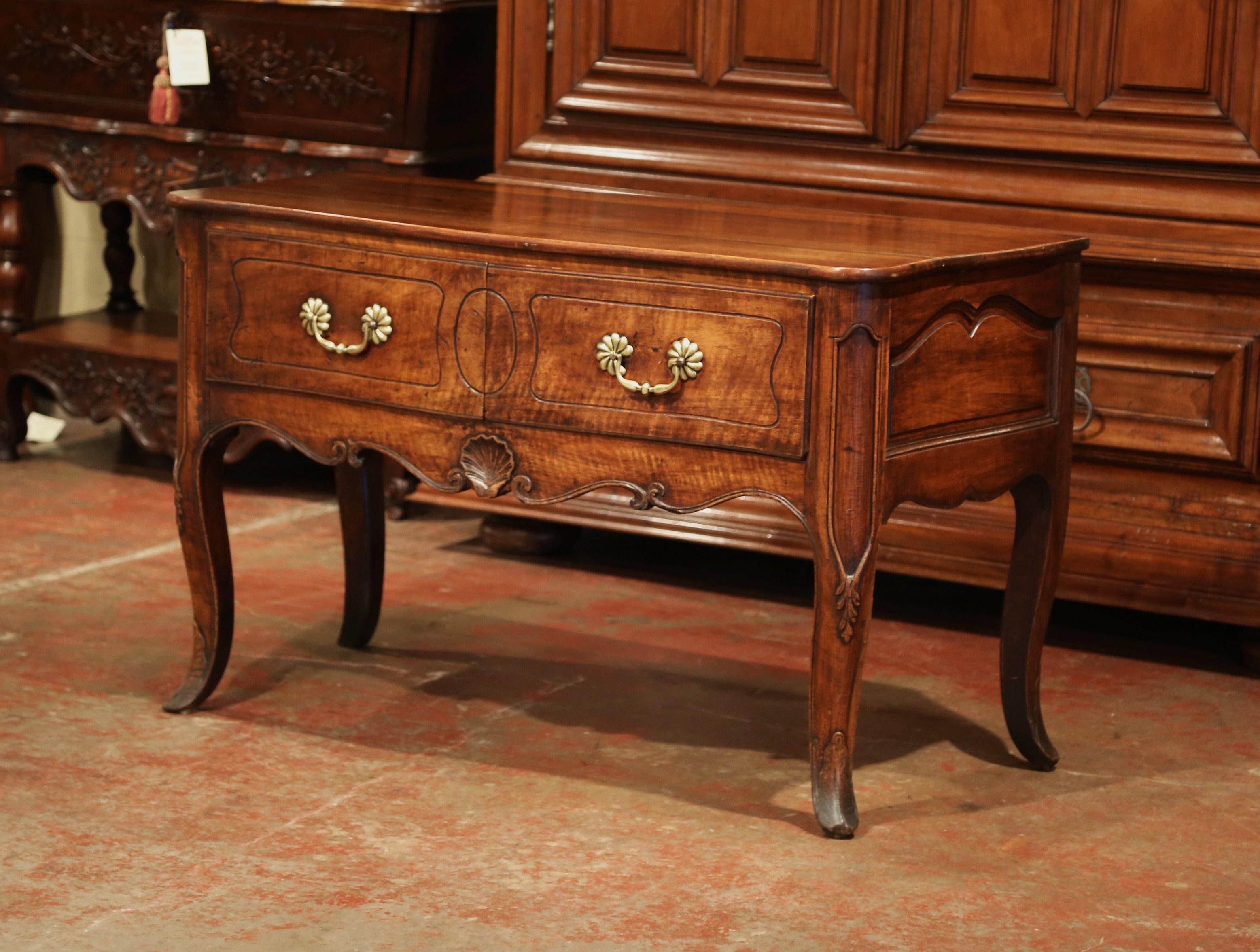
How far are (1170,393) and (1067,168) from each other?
0.44 meters

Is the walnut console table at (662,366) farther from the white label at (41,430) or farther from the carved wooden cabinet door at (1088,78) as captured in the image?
the white label at (41,430)

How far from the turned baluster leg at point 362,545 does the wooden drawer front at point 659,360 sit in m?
0.71

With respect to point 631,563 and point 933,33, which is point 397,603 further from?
point 933,33

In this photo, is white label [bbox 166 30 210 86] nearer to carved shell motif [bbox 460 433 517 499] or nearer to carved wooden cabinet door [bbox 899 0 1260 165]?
carved wooden cabinet door [bbox 899 0 1260 165]

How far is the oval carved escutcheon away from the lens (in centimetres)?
257

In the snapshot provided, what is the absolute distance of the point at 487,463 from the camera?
2.63 metres

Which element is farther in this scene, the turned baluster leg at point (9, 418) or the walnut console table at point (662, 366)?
the turned baluster leg at point (9, 418)

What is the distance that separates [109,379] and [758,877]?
2588mm

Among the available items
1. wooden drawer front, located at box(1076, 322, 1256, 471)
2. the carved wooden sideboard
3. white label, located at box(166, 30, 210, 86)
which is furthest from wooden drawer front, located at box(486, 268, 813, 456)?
white label, located at box(166, 30, 210, 86)

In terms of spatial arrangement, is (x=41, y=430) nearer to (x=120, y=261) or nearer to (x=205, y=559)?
(x=120, y=261)

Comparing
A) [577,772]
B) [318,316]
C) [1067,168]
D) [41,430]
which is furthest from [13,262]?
[1067,168]

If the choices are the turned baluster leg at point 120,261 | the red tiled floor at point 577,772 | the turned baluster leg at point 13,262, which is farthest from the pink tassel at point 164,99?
the red tiled floor at point 577,772

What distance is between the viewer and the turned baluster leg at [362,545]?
3.24 metres

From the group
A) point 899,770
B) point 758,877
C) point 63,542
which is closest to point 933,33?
point 899,770
